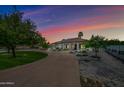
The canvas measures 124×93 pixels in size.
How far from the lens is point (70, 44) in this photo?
22.8 feet

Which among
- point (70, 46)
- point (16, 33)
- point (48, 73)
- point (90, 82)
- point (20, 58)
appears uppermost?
point (16, 33)

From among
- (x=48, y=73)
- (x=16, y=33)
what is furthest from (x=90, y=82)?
(x=16, y=33)

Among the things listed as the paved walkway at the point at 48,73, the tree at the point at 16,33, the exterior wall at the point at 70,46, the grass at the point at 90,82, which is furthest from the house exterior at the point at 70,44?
the grass at the point at 90,82

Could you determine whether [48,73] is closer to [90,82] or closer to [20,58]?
[20,58]

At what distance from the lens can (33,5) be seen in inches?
257

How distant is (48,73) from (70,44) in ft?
3.27

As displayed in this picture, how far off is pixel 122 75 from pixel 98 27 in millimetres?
1429

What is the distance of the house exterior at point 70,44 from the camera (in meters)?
6.97

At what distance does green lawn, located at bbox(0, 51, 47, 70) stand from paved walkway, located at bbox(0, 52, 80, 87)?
142 millimetres

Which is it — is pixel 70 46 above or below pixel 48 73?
above

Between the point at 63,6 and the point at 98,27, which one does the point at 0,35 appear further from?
the point at 98,27

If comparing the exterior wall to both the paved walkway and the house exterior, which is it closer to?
the house exterior
